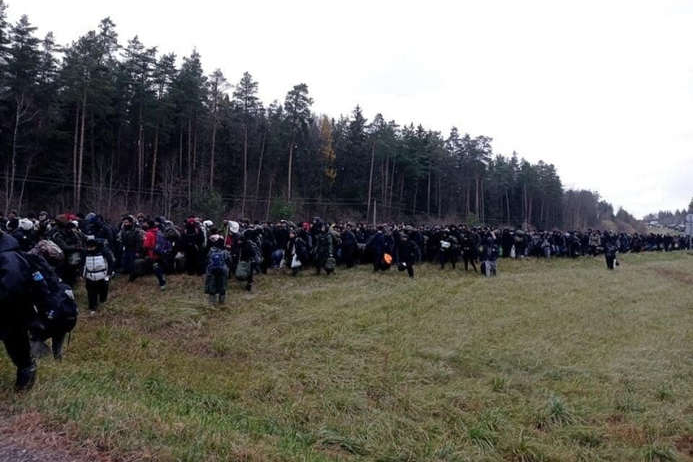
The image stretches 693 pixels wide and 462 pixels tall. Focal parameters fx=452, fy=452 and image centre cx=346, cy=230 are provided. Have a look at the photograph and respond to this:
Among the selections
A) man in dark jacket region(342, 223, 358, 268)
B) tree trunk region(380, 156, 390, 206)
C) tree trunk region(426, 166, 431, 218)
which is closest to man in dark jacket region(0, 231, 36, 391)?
man in dark jacket region(342, 223, 358, 268)

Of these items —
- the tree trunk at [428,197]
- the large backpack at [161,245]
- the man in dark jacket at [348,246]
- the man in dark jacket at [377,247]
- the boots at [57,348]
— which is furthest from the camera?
the tree trunk at [428,197]

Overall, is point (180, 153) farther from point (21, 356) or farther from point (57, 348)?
point (21, 356)

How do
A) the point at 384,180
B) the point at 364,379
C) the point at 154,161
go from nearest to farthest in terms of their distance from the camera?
1. the point at 364,379
2. the point at 154,161
3. the point at 384,180

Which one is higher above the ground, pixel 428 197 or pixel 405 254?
pixel 428 197

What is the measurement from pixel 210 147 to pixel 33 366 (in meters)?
40.8

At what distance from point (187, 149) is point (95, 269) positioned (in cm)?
3525

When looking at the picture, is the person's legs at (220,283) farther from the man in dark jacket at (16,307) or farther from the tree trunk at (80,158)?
the tree trunk at (80,158)

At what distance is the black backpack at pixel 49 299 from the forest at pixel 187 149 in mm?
27282

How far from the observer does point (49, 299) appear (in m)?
4.76

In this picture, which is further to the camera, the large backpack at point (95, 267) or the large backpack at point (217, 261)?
the large backpack at point (217, 261)

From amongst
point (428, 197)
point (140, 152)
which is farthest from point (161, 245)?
point (428, 197)

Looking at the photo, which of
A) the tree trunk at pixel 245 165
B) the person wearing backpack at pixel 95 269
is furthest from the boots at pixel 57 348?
the tree trunk at pixel 245 165

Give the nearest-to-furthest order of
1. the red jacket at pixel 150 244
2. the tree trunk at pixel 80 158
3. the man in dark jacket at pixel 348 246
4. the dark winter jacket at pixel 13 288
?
the dark winter jacket at pixel 13 288
the red jacket at pixel 150 244
the man in dark jacket at pixel 348 246
the tree trunk at pixel 80 158

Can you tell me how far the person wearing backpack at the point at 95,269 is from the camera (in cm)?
934
